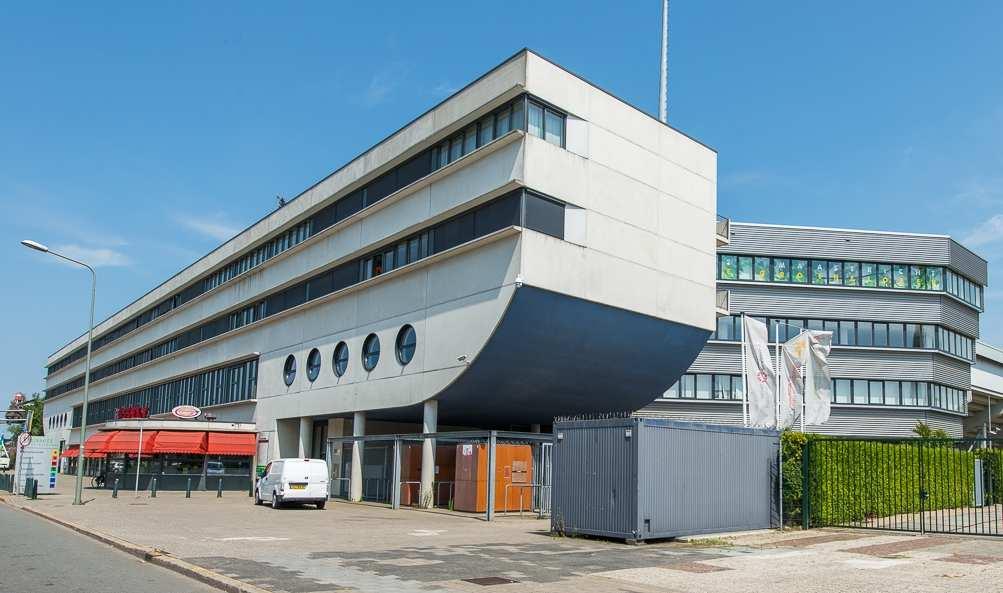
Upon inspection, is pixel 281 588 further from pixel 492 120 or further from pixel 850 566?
pixel 492 120

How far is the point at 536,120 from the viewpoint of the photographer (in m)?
→ 32.2

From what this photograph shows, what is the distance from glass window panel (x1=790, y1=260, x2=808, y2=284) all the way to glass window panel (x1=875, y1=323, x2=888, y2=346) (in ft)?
19.0

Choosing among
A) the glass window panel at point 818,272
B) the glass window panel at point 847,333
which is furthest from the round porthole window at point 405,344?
the glass window panel at point 847,333

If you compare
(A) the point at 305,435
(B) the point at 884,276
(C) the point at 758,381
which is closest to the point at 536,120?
(C) the point at 758,381

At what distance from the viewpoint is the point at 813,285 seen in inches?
2293

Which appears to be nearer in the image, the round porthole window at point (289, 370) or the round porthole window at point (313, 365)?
the round porthole window at point (313, 365)

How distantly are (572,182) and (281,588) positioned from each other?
2285 centimetres

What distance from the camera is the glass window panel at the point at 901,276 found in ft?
194

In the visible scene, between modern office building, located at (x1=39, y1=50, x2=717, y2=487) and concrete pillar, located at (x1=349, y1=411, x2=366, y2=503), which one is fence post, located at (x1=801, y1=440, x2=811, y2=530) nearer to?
modern office building, located at (x1=39, y1=50, x2=717, y2=487)

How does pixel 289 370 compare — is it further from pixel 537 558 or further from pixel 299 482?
pixel 537 558

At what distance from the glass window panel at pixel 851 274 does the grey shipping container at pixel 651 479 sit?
40.0 metres

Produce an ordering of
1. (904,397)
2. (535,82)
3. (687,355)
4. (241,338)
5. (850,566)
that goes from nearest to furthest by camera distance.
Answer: (850,566), (535,82), (687,355), (241,338), (904,397)

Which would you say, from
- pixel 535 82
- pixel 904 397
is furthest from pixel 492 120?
pixel 904 397

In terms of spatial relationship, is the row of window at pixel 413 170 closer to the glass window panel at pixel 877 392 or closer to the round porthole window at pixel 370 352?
the round porthole window at pixel 370 352
